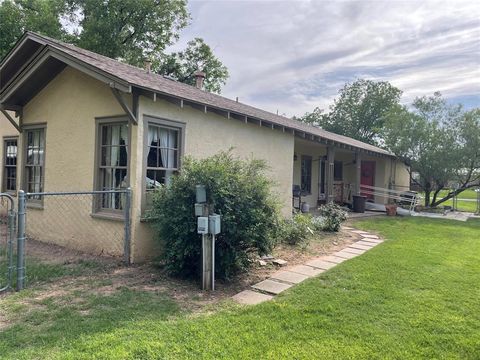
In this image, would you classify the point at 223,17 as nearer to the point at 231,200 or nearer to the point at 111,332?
the point at 231,200

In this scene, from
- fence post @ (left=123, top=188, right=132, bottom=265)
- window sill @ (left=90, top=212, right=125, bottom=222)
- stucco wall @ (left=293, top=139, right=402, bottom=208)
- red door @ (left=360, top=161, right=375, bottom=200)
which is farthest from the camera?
red door @ (left=360, top=161, right=375, bottom=200)

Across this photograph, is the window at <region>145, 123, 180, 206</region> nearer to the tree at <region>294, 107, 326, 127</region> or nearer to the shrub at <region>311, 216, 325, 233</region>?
the shrub at <region>311, 216, 325, 233</region>

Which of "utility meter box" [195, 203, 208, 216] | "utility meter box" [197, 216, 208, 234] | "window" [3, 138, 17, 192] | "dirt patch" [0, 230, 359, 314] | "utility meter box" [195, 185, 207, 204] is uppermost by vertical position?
"window" [3, 138, 17, 192]

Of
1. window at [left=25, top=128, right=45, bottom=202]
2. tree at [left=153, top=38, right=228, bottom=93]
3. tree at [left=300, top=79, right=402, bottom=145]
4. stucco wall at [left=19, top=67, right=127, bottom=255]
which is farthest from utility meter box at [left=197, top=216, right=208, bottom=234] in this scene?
tree at [left=300, top=79, right=402, bottom=145]

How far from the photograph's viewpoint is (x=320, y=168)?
56.7 feet

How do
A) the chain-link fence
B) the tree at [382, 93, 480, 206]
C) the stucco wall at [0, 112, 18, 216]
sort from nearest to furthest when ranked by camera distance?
the chain-link fence, the stucco wall at [0, 112, 18, 216], the tree at [382, 93, 480, 206]

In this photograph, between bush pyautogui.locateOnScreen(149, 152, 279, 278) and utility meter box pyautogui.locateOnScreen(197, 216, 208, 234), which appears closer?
utility meter box pyautogui.locateOnScreen(197, 216, 208, 234)

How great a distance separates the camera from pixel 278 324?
376 centimetres

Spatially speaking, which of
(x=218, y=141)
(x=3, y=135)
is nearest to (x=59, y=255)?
(x=218, y=141)

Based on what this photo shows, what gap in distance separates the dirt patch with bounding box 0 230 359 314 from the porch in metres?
7.90

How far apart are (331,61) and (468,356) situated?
43.6 ft

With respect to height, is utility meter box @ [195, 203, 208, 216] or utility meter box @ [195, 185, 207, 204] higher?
utility meter box @ [195, 185, 207, 204]

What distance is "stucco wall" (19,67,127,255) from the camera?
266 inches

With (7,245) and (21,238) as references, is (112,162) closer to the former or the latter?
(21,238)
